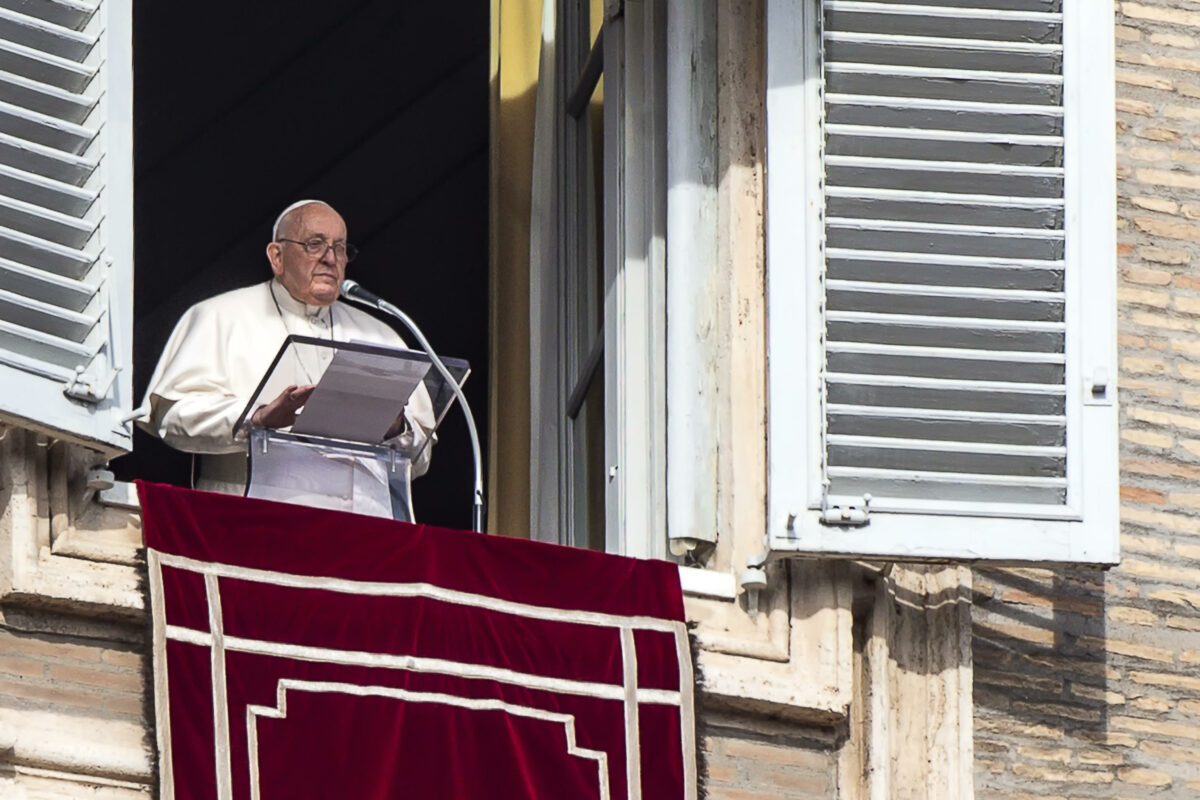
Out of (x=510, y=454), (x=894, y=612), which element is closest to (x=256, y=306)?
(x=510, y=454)

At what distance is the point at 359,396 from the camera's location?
8.31 meters

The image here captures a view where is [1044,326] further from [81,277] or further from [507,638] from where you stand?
[81,277]

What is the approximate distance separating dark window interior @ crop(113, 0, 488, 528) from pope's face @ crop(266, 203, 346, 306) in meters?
1.35

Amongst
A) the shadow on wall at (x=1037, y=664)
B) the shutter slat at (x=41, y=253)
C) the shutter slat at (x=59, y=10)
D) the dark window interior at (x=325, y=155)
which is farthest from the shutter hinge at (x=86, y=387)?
the dark window interior at (x=325, y=155)

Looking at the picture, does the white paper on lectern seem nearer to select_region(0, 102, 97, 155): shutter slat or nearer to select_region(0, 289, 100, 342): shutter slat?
select_region(0, 289, 100, 342): shutter slat

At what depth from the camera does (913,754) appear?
855 cm

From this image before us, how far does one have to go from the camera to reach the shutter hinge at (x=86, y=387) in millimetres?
8023

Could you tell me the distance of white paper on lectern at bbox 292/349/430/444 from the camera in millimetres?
8141

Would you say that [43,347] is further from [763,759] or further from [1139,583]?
[1139,583]

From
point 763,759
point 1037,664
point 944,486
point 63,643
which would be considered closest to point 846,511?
point 944,486

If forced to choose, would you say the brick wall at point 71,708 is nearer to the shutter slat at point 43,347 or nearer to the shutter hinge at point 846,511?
the shutter slat at point 43,347

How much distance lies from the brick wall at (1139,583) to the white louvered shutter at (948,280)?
1.33ft

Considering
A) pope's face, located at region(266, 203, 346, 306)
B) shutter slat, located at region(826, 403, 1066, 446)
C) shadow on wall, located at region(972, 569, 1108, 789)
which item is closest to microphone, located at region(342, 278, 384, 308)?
pope's face, located at region(266, 203, 346, 306)

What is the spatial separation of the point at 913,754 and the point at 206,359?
1.86 m
